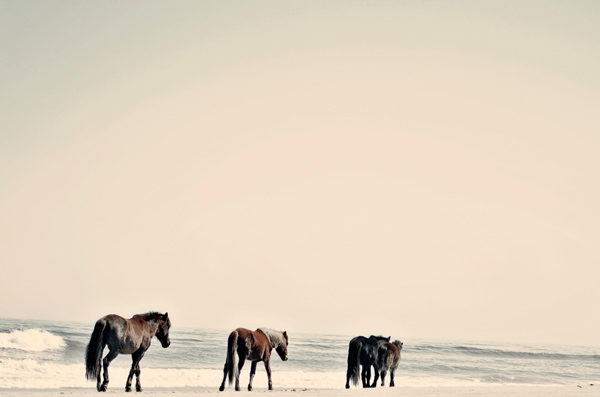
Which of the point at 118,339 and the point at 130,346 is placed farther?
the point at 130,346

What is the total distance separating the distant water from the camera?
19.3m

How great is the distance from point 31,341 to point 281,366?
37.8ft

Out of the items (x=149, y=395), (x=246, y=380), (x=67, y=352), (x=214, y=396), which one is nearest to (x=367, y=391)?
(x=214, y=396)

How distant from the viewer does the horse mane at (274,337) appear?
16.2m

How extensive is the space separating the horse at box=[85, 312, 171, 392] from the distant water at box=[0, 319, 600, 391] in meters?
2.80

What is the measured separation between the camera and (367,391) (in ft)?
49.8

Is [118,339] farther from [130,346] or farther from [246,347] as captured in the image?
[246,347]

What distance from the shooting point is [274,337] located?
16.4m

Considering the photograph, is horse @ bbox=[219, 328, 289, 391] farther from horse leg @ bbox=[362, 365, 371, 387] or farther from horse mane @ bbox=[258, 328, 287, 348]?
horse leg @ bbox=[362, 365, 371, 387]

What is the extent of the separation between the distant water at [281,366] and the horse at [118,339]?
280 centimetres

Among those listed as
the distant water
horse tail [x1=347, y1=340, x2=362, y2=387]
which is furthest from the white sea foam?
horse tail [x1=347, y1=340, x2=362, y2=387]

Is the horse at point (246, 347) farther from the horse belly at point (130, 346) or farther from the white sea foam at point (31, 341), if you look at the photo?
the white sea foam at point (31, 341)

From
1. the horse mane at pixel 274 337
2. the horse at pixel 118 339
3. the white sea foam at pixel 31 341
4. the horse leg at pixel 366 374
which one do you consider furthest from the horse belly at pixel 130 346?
the white sea foam at pixel 31 341

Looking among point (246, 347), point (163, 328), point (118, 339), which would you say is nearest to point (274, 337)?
point (246, 347)
